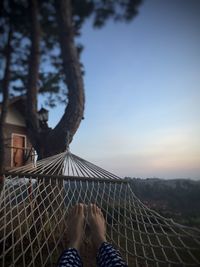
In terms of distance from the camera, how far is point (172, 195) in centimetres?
512

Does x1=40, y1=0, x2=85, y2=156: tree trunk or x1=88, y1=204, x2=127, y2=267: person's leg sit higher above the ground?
x1=40, y1=0, x2=85, y2=156: tree trunk

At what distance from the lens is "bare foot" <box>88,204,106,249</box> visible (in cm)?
120

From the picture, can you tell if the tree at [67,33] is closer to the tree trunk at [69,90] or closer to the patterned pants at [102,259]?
the tree trunk at [69,90]

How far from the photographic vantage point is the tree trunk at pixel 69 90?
2.35 meters

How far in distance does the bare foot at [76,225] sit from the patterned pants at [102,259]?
0.08 m

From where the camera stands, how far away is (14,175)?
4.46ft

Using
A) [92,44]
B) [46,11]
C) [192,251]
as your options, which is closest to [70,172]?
[192,251]

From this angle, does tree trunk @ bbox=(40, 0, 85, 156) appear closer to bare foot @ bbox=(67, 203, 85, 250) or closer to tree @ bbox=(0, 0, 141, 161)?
tree @ bbox=(0, 0, 141, 161)

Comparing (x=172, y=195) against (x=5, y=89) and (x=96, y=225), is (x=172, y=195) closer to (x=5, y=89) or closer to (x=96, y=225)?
(x=5, y=89)

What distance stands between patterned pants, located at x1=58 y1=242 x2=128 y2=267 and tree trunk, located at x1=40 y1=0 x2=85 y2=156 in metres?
1.36

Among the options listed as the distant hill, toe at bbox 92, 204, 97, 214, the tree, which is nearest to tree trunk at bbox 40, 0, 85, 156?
the tree

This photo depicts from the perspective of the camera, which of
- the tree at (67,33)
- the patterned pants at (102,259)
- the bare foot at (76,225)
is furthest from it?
the tree at (67,33)

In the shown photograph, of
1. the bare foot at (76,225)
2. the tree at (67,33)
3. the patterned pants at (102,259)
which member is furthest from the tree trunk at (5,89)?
the patterned pants at (102,259)

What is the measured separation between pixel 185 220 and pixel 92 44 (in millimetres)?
3280
